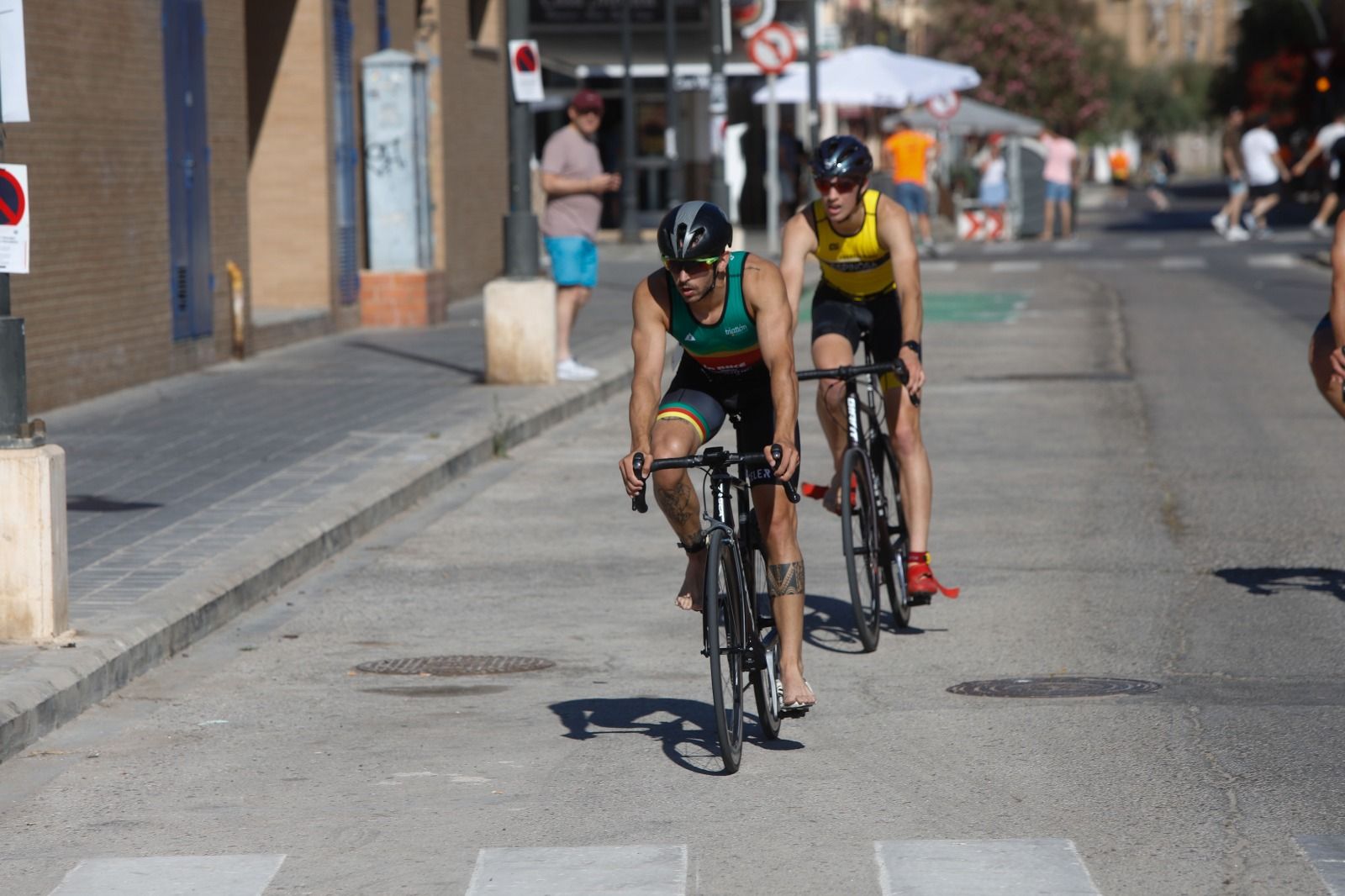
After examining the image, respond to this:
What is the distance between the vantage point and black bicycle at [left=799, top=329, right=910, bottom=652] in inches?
320

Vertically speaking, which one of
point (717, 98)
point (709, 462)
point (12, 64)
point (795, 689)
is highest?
point (717, 98)

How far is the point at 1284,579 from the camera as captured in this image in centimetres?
929

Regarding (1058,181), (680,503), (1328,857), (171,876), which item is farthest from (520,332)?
(1058,181)

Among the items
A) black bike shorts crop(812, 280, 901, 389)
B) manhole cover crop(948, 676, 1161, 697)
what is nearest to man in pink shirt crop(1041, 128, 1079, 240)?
black bike shorts crop(812, 280, 901, 389)

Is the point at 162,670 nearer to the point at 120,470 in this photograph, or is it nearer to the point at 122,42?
the point at 120,470

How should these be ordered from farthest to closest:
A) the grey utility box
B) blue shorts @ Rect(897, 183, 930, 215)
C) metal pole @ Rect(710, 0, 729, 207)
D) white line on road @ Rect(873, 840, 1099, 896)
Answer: blue shorts @ Rect(897, 183, 930, 215) < metal pole @ Rect(710, 0, 729, 207) < the grey utility box < white line on road @ Rect(873, 840, 1099, 896)

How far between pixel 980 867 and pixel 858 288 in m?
3.92

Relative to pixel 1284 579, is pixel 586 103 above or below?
above

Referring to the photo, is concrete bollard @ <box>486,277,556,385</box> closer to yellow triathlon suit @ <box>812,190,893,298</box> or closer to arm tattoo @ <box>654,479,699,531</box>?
yellow triathlon suit @ <box>812,190,893,298</box>

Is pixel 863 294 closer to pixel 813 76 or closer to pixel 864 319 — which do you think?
pixel 864 319

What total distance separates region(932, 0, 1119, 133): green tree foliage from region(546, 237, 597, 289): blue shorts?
5595 centimetres

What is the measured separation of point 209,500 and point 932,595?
3763 millimetres

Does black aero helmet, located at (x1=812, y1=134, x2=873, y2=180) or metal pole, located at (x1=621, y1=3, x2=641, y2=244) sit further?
metal pole, located at (x1=621, y1=3, x2=641, y2=244)

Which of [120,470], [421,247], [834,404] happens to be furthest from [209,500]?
[421,247]
